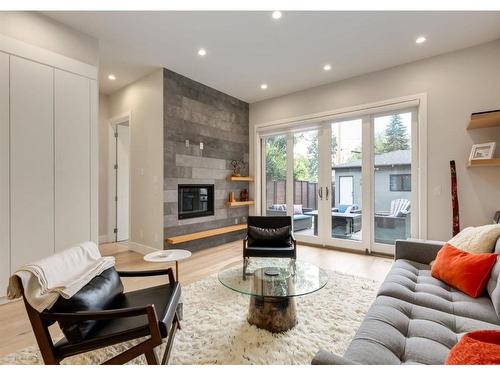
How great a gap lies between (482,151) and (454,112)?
66 cm

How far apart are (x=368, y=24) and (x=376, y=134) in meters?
1.82

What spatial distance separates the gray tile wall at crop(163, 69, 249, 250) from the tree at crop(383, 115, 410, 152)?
113 inches

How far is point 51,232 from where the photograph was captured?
2.86 meters

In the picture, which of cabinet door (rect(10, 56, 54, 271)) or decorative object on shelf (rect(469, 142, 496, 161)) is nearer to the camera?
cabinet door (rect(10, 56, 54, 271))

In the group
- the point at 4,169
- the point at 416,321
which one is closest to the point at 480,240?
the point at 416,321

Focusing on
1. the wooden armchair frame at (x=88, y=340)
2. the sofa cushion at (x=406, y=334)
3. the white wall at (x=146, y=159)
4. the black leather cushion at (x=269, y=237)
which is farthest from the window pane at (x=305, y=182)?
the wooden armchair frame at (x=88, y=340)

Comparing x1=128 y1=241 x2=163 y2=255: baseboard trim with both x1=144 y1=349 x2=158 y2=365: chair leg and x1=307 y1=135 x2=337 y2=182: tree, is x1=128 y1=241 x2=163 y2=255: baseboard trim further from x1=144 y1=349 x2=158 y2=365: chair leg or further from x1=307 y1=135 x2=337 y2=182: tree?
x1=307 y1=135 x2=337 y2=182: tree

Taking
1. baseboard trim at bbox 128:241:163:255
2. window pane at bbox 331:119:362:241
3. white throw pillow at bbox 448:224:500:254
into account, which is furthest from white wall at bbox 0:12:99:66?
white throw pillow at bbox 448:224:500:254

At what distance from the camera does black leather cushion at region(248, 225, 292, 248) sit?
3.44 metres

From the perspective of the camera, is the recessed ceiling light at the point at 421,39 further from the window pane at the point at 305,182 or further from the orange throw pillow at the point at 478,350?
the orange throw pillow at the point at 478,350

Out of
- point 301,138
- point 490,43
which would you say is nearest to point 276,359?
point 301,138

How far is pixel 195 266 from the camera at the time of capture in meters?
3.70

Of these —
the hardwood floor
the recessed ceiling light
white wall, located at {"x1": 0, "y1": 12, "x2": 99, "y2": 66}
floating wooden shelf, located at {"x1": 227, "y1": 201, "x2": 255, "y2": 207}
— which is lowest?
the hardwood floor

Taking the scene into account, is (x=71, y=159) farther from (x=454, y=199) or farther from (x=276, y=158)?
(x=454, y=199)
